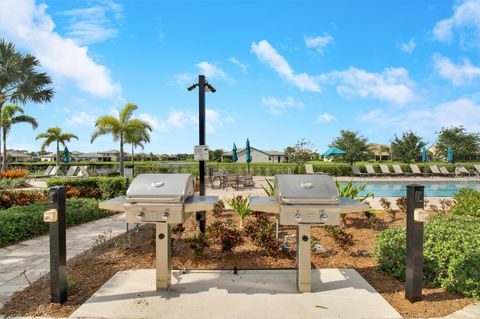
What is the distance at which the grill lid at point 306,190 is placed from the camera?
316 centimetres

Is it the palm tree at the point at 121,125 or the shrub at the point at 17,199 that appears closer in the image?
the shrub at the point at 17,199

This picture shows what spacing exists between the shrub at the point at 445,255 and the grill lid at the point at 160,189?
107 inches

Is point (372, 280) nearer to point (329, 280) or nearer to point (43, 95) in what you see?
point (329, 280)

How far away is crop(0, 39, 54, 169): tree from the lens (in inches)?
574

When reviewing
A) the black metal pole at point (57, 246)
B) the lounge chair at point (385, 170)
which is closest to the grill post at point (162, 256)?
the black metal pole at point (57, 246)

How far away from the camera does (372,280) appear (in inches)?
148

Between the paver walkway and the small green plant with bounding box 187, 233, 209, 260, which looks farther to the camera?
the small green plant with bounding box 187, 233, 209, 260

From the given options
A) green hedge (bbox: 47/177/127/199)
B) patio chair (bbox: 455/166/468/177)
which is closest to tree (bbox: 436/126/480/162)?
patio chair (bbox: 455/166/468/177)

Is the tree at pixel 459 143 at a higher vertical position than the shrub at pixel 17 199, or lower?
higher

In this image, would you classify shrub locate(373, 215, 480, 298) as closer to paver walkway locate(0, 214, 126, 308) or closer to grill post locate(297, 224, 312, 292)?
grill post locate(297, 224, 312, 292)

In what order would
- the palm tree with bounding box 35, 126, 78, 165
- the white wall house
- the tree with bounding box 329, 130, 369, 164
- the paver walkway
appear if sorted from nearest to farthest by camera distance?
the paver walkway → the palm tree with bounding box 35, 126, 78, 165 → the tree with bounding box 329, 130, 369, 164 → the white wall house

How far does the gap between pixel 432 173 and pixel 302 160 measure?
38.5ft

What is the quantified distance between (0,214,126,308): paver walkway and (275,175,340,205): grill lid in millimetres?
3172

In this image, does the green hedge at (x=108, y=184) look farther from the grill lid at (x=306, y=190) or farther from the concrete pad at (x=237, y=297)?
the grill lid at (x=306, y=190)
